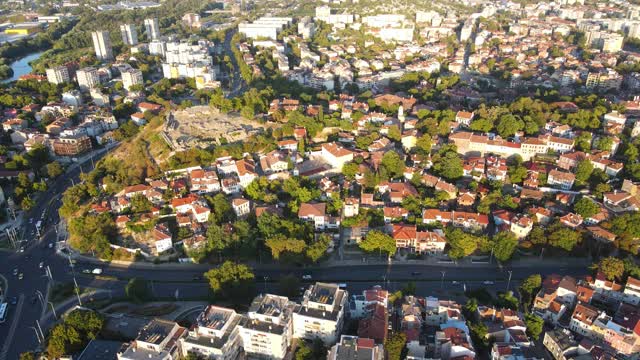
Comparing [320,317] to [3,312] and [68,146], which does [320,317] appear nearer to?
[3,312]

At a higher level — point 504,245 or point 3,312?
point 504,245

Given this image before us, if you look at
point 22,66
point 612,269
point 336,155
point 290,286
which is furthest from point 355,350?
point 22,66

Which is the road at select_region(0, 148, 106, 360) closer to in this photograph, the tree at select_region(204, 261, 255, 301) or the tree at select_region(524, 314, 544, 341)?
the tree at select_region(204, 261, 255, 301)

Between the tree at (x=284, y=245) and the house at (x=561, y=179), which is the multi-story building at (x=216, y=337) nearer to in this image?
the tree at (x=284, y=245)

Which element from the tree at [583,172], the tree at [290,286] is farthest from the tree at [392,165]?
the tree at [290,286]

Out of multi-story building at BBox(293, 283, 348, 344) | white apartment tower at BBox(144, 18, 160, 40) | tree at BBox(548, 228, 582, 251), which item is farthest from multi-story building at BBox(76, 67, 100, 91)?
tree at BBox(548, 228, 582, 251)

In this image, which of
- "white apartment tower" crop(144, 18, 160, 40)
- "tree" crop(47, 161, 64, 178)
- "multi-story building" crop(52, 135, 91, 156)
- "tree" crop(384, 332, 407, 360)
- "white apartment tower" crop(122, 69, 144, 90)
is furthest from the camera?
"white apartment tower" crop(144, 18, 160, 40)
